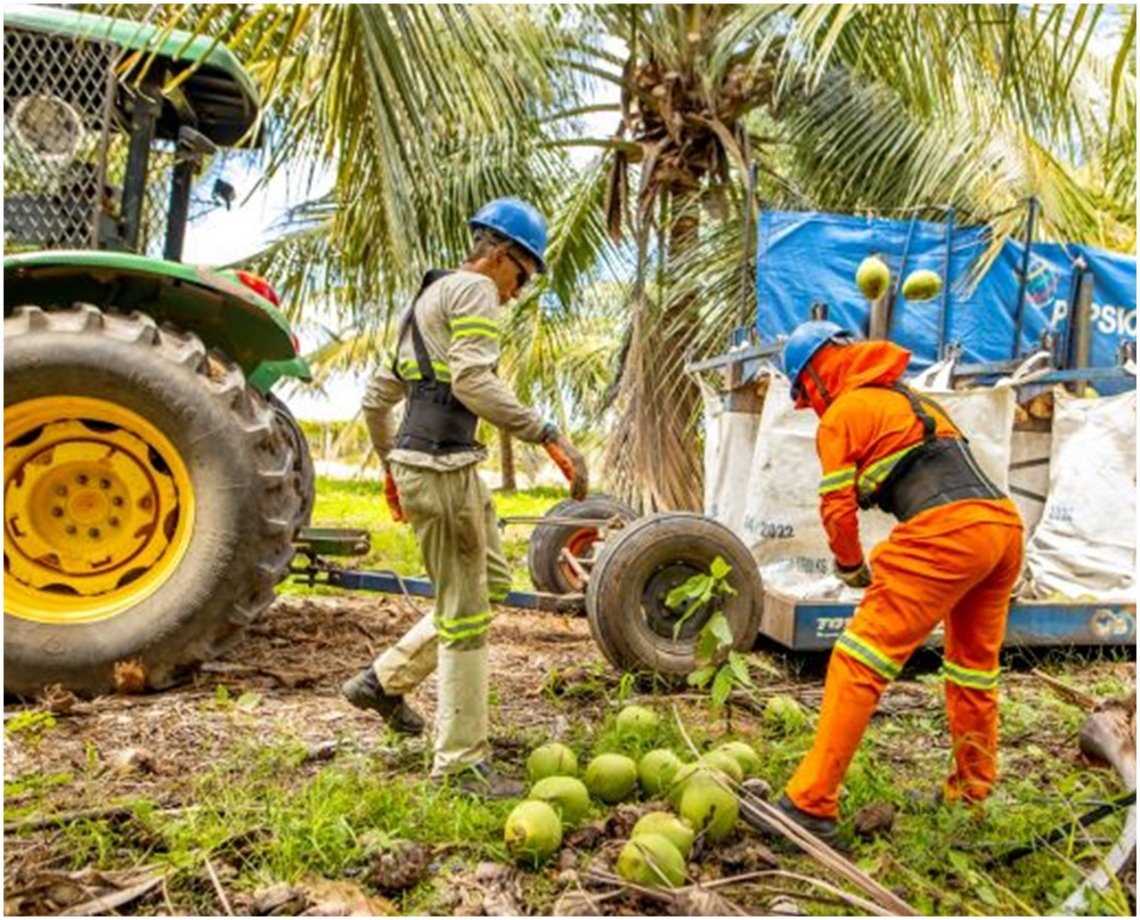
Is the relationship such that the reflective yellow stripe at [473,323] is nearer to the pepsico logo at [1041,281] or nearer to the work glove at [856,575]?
the work glove at [856,575]

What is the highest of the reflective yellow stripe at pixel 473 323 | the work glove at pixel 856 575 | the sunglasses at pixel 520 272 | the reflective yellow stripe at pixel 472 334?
the sunglasses at pixel 520 272

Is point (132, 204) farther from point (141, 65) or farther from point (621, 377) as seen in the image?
point (621, 377)

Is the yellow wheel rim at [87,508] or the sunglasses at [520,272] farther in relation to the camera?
the yellow wheel rim at [87,508]

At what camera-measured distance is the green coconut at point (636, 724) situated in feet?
11.8

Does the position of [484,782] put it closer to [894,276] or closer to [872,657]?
[872,657]

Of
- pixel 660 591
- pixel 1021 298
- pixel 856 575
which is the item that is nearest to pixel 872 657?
pixel 856 575

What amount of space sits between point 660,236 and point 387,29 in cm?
673

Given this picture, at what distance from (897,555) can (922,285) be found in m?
3.29

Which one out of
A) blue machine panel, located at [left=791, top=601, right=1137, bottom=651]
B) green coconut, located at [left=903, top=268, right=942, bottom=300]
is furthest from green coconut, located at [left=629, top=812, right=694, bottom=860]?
green coconut, located at [left=903, top=268, right=942, bottom=300]

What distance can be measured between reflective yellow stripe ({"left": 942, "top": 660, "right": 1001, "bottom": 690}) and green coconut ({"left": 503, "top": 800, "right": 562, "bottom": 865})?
4.86 ft

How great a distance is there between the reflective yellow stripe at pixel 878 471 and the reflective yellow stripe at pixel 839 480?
0.09m

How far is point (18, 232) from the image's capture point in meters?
4.36

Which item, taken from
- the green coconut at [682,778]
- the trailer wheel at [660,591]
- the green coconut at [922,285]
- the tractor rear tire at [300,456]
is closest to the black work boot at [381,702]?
the trailer wheel at [660,591]

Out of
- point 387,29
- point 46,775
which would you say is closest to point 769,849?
point 46,775
